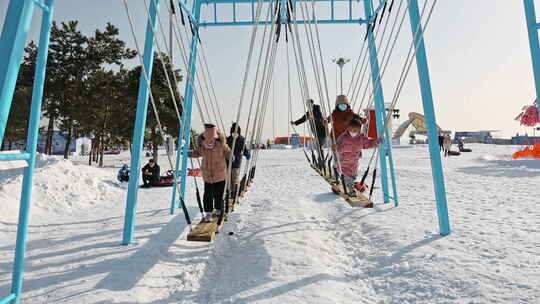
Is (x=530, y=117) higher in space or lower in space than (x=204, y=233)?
higher

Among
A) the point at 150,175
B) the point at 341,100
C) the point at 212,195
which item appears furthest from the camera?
the point at 150,175

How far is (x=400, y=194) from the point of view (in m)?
8.78

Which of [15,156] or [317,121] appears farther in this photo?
[317,121]

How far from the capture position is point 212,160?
4.75 m

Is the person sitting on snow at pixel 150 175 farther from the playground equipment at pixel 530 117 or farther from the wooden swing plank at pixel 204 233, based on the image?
the playground equipment at pixel 530 117

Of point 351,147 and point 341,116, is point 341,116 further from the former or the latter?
point 351,147

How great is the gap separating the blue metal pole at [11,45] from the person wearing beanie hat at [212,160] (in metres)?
2.53

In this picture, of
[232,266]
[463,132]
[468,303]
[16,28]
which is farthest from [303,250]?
[463,132]

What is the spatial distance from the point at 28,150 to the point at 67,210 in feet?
18.3

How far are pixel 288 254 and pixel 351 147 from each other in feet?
7.93

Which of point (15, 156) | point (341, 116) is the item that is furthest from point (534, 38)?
point (15, 156)

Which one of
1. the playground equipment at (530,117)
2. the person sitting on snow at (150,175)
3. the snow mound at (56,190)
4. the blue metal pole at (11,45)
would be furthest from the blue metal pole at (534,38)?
the playground equipment at (530,117)

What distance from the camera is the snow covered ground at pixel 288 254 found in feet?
9.91

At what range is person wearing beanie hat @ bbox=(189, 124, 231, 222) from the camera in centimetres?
466
